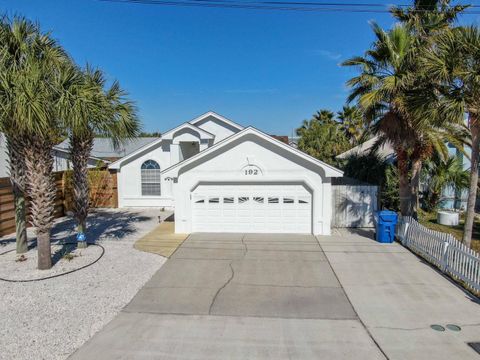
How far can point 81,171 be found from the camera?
403 inches

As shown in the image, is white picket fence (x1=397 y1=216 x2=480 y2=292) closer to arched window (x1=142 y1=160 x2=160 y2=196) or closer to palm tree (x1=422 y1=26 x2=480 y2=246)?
palm tree (x1=422 y1=26 x2=480 y2=246)

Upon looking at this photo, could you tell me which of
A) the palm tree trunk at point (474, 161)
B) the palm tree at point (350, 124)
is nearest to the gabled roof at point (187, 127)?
the palm tree trunk at point (474, 161)

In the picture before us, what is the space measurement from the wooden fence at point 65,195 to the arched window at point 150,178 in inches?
67.2

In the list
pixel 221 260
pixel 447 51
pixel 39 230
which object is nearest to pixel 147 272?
pixel 221 260

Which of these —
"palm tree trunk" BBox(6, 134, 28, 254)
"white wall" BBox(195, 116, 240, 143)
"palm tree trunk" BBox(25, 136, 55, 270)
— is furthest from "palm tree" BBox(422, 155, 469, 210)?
"palm tree trunk" BBox(6, 134, 28, 254)

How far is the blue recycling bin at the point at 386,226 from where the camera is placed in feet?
35.7

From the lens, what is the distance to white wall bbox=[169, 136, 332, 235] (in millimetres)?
11930

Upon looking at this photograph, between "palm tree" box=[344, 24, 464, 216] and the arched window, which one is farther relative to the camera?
the arched window

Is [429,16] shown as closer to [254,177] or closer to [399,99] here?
[399,99]

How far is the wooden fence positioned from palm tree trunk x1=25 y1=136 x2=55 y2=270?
4667 mm

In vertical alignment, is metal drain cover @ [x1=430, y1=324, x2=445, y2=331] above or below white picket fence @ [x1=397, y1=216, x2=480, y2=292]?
below

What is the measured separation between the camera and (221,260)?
9.43 meters

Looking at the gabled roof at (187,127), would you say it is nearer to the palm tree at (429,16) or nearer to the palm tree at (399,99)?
the palm tree at (399,99)

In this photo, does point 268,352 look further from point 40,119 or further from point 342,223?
point 342,223
